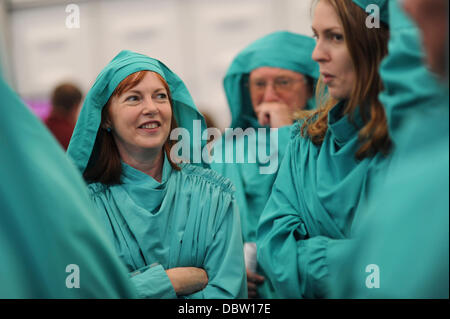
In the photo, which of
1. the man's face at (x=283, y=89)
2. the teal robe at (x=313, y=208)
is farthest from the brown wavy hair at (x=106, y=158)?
the man's face at (x=283, y=89)

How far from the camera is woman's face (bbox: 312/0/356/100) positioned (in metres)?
1.32

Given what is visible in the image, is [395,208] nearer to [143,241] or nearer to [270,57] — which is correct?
[143,241]

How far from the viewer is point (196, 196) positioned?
152 cm

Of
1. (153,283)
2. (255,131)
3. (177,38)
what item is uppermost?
(177,38)

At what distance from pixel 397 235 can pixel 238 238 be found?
0.77 meters

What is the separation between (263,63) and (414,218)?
1653 millimetres

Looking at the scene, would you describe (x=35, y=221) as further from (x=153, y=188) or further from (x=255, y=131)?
(x=255, y=131)

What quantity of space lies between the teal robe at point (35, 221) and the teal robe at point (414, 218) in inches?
20.7

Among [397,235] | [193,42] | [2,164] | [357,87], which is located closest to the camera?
[397,235]

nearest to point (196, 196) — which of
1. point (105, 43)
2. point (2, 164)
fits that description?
point (2, 164)

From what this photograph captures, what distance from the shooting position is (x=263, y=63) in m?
2.30

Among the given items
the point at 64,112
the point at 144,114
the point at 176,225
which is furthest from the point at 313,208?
the point at 64,112

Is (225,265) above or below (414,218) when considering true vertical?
below

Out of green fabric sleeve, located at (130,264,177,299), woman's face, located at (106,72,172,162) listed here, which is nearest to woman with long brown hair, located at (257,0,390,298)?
green fabric sleeve, located at (130,264,177,299)
